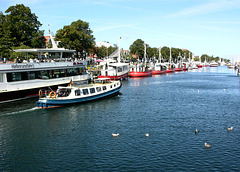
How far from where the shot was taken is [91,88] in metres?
49.2

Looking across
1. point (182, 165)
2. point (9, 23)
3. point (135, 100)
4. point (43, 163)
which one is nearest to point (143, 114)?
point (135, 100)

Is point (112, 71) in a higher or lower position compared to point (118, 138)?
higher

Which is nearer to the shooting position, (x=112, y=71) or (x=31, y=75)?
(x=31, y=75)

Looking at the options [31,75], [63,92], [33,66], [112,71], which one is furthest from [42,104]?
[112,71]

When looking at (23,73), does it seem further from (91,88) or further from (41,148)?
(41,148)

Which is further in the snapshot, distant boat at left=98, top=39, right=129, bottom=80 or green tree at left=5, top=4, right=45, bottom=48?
distant boat at left=98, top=39, right=129, bottom=80

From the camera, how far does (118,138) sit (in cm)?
2814

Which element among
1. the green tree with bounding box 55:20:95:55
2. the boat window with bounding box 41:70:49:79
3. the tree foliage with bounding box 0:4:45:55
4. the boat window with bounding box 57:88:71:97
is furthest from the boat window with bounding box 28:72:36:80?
the green tree with bounding box 55:20:95:55

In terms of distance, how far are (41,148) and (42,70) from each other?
3162 cm

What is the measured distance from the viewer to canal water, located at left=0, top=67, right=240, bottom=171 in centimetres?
2195

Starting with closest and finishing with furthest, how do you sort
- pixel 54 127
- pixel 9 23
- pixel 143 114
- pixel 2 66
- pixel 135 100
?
1. pixel 54 127
2. pixel 143 114
3. pixel 2 66
4. pixel 135 100
5. pixel 9 23

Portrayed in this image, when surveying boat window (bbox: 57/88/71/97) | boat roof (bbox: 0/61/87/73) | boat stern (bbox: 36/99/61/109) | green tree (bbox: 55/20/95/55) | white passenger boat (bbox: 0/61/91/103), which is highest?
green tree (bbox: 55/20/95/55)

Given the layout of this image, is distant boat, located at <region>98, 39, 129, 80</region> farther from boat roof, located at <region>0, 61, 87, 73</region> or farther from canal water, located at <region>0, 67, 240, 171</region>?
canal water, located at <region>0, 67, 240, 171</region>

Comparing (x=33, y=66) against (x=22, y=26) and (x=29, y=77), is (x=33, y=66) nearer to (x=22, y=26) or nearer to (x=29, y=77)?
(x=29, y=77)
